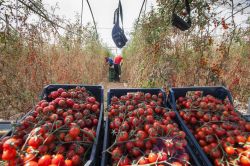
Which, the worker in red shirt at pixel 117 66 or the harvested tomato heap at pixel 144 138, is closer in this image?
the harvested tomato heap at pixel 144 138

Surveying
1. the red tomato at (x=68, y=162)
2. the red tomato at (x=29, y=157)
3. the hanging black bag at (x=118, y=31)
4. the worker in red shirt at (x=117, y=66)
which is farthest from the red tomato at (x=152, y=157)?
the worker in red shirt at (x=117, y=66)

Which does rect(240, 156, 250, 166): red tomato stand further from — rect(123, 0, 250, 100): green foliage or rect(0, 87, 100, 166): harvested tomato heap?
rect(123, 0, 250, 100): green foliage

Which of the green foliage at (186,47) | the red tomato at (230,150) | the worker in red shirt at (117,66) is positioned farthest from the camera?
the worker in red shirt at (117,66)

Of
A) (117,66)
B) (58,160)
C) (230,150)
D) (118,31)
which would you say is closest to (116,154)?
(58,160)

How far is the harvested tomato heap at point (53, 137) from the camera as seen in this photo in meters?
0.95

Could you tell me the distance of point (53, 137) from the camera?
3.56 ft

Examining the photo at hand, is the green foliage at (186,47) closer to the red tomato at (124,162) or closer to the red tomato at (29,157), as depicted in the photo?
the red tomato at (124,162)

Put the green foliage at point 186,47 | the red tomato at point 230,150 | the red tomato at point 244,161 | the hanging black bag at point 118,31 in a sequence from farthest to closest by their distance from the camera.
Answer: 1. the green foliage at point 186,47
2. the hanging black bag at point 118,31
3. the red tomato at point 230,150
4. the red tomato at point 244,161

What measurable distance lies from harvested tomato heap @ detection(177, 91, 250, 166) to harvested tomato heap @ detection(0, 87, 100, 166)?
69 cm

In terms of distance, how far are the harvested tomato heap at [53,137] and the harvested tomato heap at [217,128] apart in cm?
69

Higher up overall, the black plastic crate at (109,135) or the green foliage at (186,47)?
the green foliage at (186,47)

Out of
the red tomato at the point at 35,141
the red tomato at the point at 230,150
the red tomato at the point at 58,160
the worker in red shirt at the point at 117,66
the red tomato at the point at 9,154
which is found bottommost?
the red tomato at the point at 230,150

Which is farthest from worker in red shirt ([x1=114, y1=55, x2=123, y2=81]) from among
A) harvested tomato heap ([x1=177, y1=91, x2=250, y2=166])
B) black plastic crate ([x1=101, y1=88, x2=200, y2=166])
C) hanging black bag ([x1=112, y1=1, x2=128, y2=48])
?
harvested tomato heap ([x1=177, y1=91, x2=250, y2=166])

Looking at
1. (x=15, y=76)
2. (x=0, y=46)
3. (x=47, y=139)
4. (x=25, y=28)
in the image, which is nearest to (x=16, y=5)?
(x=25, y=28)
